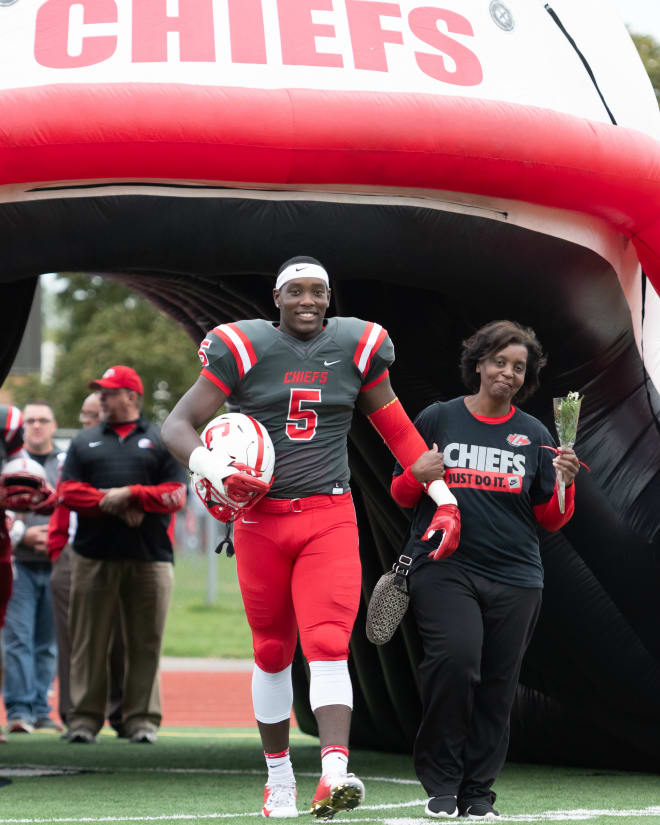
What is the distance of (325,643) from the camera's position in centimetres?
468

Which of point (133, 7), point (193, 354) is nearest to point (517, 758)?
point (133, 7)

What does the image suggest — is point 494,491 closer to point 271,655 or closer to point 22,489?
point 271,655

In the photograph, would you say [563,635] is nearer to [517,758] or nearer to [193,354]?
[517,758]

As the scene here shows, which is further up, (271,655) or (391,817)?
(271,655)

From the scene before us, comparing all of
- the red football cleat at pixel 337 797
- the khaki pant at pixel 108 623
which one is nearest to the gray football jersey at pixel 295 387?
the red football cleat at pixel 337 797

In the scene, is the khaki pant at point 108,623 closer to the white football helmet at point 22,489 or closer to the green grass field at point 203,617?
the white football helmet at point 22,489

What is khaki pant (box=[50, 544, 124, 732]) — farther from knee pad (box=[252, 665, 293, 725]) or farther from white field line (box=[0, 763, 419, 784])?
knee pad (box=[252, 665, 293, 725])

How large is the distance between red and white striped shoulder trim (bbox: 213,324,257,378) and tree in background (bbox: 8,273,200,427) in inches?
675

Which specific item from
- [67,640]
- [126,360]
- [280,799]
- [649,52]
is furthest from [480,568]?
[126,360]

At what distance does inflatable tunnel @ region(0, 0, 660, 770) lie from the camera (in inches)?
208

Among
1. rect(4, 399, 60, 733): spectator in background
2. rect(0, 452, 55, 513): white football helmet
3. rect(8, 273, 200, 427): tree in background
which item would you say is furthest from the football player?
rect(8, 273, 200, 427): tree in background

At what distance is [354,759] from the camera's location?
24.3ft

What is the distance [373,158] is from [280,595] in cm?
160

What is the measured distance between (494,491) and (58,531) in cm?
404
